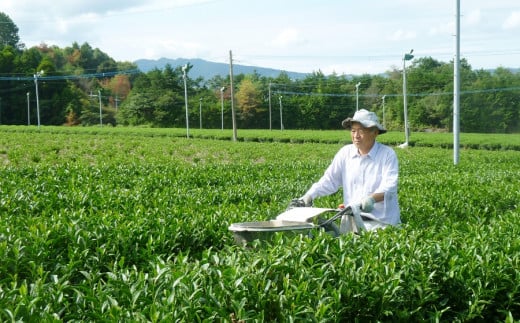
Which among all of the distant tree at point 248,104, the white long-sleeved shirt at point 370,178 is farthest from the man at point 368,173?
the distant tree at point 248,104

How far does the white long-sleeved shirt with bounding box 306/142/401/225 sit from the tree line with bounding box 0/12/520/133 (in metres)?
66.3

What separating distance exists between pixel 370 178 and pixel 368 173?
0.17 feet

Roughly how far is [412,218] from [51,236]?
465 centimetres

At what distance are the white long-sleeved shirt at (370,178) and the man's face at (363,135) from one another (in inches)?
3.1

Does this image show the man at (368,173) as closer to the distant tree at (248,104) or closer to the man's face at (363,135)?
the man's face at (363,135)

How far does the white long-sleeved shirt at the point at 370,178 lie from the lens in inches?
208

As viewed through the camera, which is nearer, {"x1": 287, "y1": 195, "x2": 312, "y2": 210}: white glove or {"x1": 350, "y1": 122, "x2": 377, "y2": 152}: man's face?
{"x1": 287, "y1": 195, "x2": 312, "y2": 210}: white glove

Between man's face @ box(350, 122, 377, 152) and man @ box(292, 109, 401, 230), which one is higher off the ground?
man's face @ box(350, 122, 377, 152)

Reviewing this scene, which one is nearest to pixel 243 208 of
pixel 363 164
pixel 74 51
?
pixel 363 164

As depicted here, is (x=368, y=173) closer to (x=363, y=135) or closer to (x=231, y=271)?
(x=363, y=135)

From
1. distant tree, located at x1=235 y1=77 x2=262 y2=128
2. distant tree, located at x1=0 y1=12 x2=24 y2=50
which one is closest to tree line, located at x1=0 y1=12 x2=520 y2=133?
distant tree, located at x1=235 y1=77 x2=262 y2=128

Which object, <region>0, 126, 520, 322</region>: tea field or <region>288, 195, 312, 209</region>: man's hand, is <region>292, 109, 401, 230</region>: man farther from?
<region>0, 126, 520, 322</region>: tea field

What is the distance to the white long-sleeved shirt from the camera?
5.27m

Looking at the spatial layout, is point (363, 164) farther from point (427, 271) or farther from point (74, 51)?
point (74, 51)
